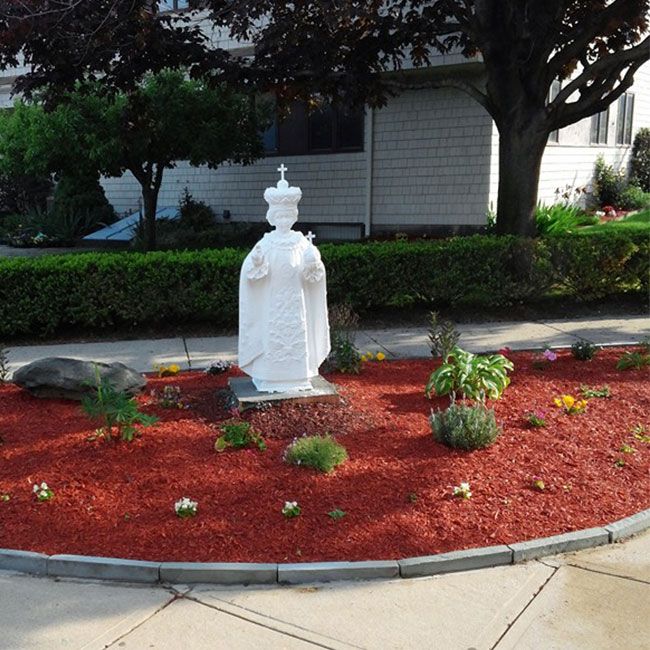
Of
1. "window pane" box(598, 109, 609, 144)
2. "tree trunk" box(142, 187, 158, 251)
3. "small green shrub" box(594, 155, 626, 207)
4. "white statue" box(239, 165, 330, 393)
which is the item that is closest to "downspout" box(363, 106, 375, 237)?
"tree trunk" box(142, 187, 158, 251)

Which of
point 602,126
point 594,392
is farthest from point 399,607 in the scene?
point 602,126

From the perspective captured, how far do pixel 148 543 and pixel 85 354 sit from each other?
16.5 feet

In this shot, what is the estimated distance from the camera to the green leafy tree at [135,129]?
12.6 meters

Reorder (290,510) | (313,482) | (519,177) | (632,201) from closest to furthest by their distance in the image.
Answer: (290,510) → (313,482) → (519,177) → (632,201)

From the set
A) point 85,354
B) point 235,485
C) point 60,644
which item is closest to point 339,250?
point 85,354

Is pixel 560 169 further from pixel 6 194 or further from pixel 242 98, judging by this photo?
pixel 6 194

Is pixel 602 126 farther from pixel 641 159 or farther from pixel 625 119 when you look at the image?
pixel 641 159

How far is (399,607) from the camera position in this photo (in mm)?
3734

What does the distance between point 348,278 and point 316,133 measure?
779cm

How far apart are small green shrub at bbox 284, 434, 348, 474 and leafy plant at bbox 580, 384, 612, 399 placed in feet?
8.93

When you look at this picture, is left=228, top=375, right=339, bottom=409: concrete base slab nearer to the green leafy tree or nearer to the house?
the green leafy tree

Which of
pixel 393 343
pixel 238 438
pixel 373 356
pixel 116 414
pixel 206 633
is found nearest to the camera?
pixel 206 633

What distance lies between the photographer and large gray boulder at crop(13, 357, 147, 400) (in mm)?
6570

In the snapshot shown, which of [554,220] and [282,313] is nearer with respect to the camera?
[282,313]
